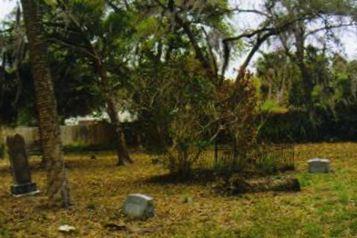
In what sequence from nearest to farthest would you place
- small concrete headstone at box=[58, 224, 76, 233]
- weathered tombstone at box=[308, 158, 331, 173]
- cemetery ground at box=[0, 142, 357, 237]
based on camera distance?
cemetery ground at box=[0, 142, 357, 237] < small concrete headstone at box=[58, 224, 76, 233] < weathered tombstone at box=[308, 158, 331, 173]

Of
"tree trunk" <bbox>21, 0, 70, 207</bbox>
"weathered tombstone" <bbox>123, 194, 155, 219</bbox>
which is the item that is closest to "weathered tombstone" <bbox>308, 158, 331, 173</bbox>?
"weathered tombstone" <bbox>123, 194, 155, 219</bbox>

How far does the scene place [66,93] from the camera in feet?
70.6

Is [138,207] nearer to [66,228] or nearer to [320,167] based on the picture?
[66,228]

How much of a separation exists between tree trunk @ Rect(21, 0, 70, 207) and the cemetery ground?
15.1 inches

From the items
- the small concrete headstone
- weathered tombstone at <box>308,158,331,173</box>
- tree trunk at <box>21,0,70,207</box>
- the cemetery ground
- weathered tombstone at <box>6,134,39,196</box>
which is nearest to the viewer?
the cemetery ground

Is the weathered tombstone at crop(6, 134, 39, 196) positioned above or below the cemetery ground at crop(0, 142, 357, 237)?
above

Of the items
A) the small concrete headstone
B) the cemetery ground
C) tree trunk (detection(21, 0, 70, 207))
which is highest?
tree trunk (detection(21, 0, 70, 207))

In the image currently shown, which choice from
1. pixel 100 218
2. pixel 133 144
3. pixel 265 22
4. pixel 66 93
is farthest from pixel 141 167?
pixel 133 144

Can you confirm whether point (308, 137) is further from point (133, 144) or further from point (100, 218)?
point (100, 218)

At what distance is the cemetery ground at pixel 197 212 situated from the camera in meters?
8.70

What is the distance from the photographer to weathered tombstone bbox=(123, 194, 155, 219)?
9539 millimetres

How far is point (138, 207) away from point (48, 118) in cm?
Answer: 236

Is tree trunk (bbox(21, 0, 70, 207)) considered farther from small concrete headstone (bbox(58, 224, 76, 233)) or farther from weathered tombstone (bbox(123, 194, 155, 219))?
small concrete headstone (bbox(58, 224, 76, 233))

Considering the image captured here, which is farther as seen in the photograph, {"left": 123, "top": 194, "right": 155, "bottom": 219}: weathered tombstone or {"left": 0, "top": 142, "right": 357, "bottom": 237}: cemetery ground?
{"left": 123, "top": 194, "right": 155, "bottom": 219}: weathered tombstone
